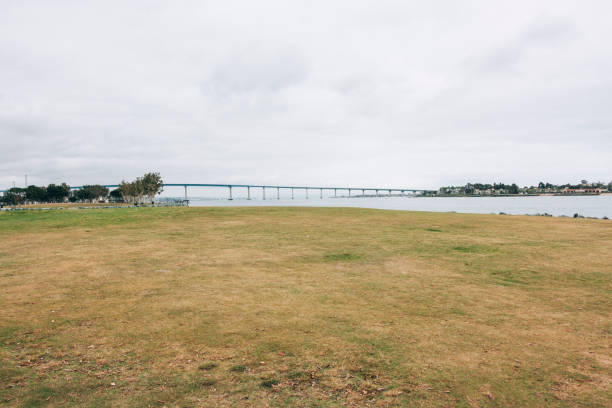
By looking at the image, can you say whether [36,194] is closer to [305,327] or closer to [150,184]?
[150,184]

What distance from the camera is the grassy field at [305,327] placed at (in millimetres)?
4020

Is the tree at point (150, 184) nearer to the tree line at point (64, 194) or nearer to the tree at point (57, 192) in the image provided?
the tree line at point (64, 194)

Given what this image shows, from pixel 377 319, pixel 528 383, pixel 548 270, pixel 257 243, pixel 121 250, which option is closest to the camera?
pixel 528 383

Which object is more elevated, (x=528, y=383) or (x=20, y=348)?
(x=20, y=348)

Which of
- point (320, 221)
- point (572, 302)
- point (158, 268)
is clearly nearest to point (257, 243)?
point (158, 268)

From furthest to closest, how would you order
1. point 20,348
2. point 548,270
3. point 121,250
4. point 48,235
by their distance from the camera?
point 48,235 → point 121,250 → point 548,270 → point 20,348

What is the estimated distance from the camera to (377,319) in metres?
6.07

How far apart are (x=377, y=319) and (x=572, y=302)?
4.40m

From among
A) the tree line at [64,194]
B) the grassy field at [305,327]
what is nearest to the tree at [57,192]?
the tree line at [64,194]

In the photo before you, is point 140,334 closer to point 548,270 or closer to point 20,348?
point 20,348

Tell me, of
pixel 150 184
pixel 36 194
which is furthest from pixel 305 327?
pixel 36 194

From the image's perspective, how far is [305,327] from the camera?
570 cm

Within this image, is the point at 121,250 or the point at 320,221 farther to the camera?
the point at 320,221

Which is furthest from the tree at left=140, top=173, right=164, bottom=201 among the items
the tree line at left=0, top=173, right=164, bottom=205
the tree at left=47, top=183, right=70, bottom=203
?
the tree at left=47, top=183, right=70, bottom=203
